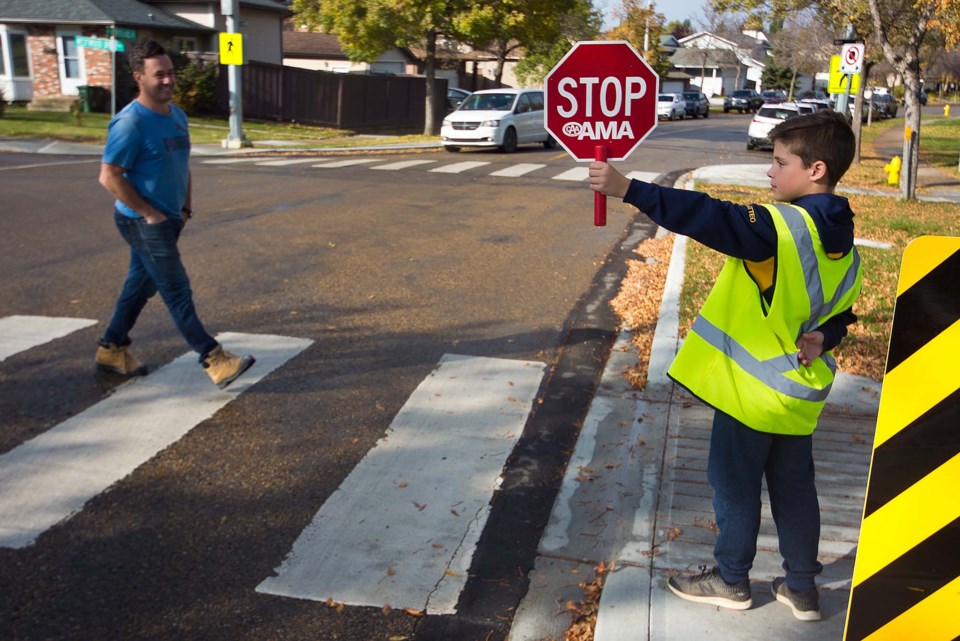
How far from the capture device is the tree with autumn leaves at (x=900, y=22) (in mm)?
14852

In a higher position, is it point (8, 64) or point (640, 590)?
point (8, 64)

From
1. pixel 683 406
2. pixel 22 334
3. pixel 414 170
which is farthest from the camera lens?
pixel 414 170

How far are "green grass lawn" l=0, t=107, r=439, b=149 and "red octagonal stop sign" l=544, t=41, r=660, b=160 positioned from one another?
2113cm

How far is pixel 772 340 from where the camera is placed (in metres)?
3.00

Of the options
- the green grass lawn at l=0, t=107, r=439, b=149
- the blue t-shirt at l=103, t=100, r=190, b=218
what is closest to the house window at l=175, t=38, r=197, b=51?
the green grass lawn at l=0, t=107, r=439, b=149

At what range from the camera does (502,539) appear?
402cm

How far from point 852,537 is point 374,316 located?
14.1ft

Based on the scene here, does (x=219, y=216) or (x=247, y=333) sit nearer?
(x=247, y=333)

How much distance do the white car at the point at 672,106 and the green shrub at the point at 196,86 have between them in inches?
957

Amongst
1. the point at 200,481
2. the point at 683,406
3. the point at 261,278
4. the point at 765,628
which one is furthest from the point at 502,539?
the point at 261,278

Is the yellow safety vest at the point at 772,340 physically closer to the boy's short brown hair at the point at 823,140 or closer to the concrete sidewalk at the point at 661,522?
the boy's short brown hair at the point at 823,140

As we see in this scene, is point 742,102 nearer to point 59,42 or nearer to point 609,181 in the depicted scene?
point 59,42

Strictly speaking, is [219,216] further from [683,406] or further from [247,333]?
[683,406]

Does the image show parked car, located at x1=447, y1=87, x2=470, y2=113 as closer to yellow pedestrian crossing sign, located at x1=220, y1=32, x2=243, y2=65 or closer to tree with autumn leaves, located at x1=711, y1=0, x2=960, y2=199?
yellow pedestrian crossing sign, located at x1=220, y1=32, x2=243, y2=65
